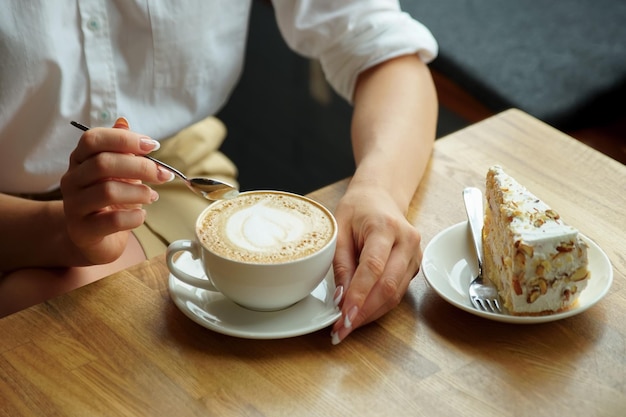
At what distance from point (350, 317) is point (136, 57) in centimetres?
61

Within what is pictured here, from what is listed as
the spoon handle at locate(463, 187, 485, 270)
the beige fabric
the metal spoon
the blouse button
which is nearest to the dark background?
the beige fabric

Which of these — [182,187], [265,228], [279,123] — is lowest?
[279,123]

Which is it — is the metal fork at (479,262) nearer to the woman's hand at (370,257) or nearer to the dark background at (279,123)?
the woman's hand at (370,257)

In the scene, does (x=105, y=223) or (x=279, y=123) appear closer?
(x=105, y=223)

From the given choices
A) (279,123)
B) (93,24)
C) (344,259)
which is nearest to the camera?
(344,259)

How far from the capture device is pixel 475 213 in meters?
0.91

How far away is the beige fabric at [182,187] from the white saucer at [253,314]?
12.7 inches

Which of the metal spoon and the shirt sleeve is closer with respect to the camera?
the metal spoon

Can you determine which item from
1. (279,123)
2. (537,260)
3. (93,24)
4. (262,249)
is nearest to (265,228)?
(262,249)

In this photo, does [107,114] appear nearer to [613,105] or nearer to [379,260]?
[379,260]

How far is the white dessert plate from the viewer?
2.45 feet

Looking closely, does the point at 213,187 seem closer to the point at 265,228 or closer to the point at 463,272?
the point at 265,228

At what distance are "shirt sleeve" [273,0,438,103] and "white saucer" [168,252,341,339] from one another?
1.58 ft

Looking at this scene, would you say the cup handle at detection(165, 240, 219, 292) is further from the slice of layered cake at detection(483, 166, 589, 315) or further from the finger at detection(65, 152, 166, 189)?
the slice of layered cake at detection(483, 166, 589, 315)
